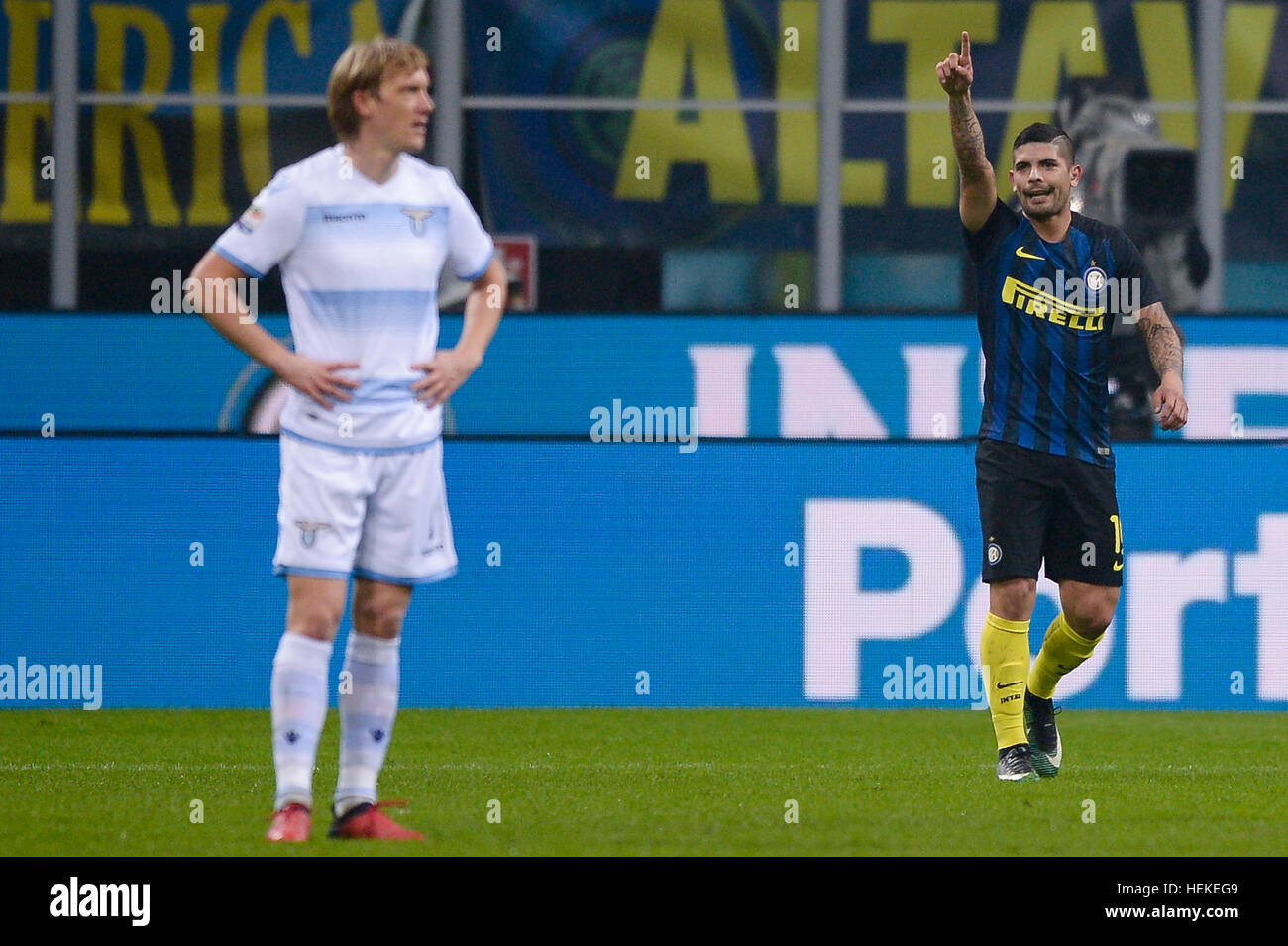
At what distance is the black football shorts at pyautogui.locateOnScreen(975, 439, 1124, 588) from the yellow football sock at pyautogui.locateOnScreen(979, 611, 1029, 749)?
18 centimetres

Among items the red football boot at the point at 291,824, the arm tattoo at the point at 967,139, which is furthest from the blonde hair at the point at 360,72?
the arm tattoo at the point at 967,139

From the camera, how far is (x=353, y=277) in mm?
5039

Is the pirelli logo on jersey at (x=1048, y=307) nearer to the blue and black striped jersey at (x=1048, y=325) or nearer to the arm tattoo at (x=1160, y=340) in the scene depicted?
the blue and black striped jersey at (x=1048, y=325)

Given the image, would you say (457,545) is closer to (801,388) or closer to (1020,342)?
(801,388)

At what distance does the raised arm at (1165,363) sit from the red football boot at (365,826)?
2585 mm

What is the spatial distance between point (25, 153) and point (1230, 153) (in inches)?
281

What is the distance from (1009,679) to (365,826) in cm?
231

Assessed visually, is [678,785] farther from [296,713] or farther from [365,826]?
[296,713]

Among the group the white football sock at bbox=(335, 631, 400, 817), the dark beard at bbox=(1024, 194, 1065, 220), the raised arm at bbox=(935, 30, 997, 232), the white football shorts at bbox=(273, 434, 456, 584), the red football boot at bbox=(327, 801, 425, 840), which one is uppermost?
the raised arm at bbox=(935, 30, 997, 232)

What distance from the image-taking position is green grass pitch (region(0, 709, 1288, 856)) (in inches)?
208

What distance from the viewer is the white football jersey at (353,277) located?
5.03m

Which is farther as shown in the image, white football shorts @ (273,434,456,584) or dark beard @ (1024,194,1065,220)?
dark beard @ (1024,194,1065,220)

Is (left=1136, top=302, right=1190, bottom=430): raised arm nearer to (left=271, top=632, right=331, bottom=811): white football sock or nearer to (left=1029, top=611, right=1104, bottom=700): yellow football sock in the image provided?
(left=1029, top=611, right=1104, bottom=700): yellow football sock

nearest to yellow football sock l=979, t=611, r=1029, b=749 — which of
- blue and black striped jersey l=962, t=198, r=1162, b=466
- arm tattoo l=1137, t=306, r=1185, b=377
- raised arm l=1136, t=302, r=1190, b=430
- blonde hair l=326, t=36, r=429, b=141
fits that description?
blue and black striped jersey l=962, t=198, r=1162, b=466
